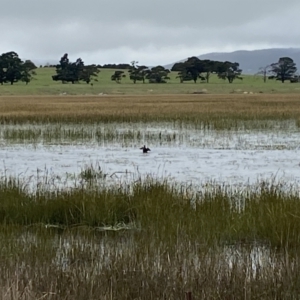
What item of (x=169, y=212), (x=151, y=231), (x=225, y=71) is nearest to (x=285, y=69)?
(x=225, y=71)

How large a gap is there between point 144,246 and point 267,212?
2447mm

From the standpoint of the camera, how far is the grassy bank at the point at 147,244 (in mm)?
6668

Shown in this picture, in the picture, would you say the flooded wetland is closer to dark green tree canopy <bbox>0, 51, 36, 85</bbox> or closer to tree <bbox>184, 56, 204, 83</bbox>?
dark green tree canopy <bbox>0, 51, 36, 85</bbox>

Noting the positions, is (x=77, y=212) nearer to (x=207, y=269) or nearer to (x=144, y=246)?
(x=144, y=246)

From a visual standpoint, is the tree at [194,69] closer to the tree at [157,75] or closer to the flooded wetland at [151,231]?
the tree at [157,75]

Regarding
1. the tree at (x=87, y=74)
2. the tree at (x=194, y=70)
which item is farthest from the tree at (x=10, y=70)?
the tree at (x=194, y=70)

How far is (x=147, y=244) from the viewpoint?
7992 millimetres

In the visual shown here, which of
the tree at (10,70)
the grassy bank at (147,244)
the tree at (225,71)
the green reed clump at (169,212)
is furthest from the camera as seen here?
the tree at (225,71)

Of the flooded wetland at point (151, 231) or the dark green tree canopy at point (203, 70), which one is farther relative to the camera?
the dark green tree canopy at point (203, 70)

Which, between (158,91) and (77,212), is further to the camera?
(158,91)

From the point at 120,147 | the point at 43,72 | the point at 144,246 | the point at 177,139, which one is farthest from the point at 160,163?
the point at 43,72

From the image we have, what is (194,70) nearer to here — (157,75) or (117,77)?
(157,75)

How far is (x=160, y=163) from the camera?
60.8 feet

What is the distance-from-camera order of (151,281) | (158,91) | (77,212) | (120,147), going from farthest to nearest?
(158,91) → (120,147) → (77,212) → (151,281)
